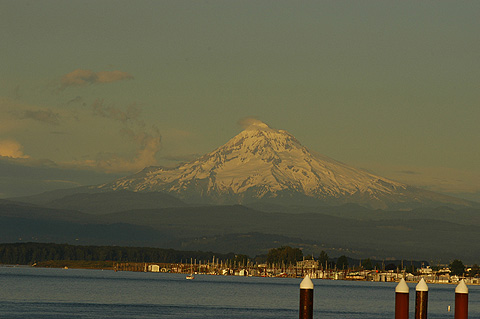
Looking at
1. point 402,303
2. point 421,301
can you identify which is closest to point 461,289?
point 421,301

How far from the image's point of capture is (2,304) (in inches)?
5950

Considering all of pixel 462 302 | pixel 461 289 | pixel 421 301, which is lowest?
pixel 421 301

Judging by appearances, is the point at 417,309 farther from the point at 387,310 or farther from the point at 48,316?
the point at 387,310

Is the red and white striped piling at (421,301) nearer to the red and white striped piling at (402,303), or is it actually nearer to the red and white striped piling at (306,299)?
the red and white striped piling at (402,303)

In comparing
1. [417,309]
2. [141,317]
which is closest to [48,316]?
[141,317]

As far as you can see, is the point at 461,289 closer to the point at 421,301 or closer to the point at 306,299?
the point at 421,301

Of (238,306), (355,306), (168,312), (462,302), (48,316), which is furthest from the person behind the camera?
(355,306)

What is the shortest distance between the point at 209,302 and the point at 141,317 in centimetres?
5105

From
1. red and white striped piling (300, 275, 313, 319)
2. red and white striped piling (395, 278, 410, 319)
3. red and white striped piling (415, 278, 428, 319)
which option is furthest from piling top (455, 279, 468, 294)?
red and white striped piling (300, 275, 313, 319)

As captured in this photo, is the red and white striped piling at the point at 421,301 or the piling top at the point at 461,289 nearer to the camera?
the piling top at the point at 461,289

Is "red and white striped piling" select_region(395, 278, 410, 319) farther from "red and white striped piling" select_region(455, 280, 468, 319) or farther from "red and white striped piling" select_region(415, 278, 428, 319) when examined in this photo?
"red and white striped piling" select_region(415, 278, 428, 319)

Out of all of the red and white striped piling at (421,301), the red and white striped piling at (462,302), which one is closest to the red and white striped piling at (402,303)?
the red and white striped piling at (462,302)

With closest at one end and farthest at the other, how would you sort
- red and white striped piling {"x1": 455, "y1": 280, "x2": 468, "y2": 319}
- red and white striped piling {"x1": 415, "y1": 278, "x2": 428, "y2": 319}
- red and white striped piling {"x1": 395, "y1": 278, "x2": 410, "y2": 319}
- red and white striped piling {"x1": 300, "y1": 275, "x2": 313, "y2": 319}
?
red and white striped piling {"x1": 300, "y1": 275, "x2": 313, "y2": 319} < red and white striped piling {"x1": 395, "y1": 278, "x2": 410, "y2": 319} < red and white striped piling {"x1": 455, "y1": 280, "x2": 468, "y2": 319} < red and white striped piling {"x1": 415, "y1": 278, "x2": 428, "y2": 319}

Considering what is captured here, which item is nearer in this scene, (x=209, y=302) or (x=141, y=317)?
(x=141, y=317)
